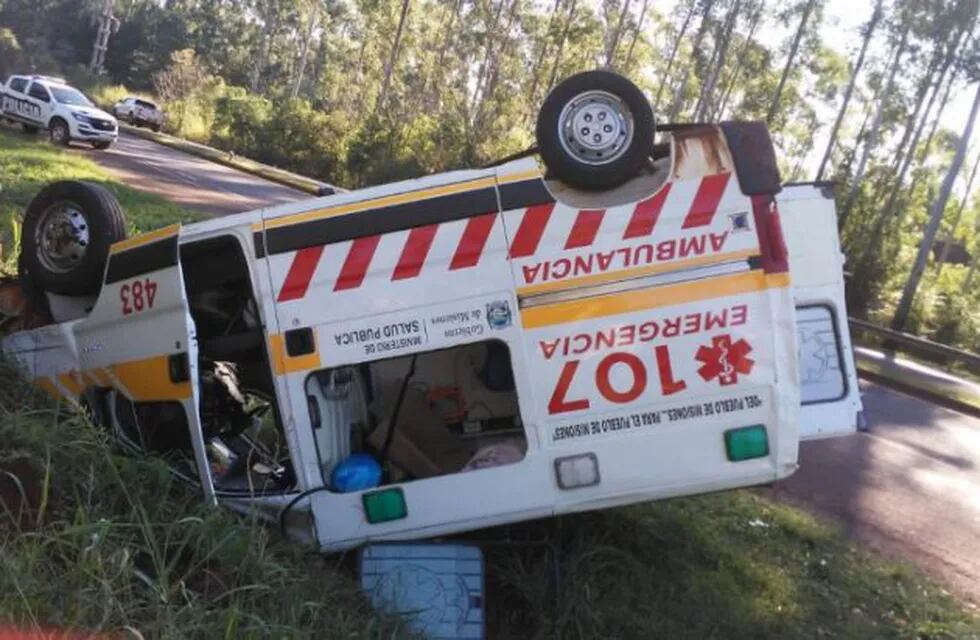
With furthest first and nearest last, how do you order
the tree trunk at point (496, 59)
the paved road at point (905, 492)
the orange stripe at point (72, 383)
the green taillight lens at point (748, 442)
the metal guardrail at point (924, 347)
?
the tree trunk at point (496, 59) < the metal guardrail at point (924, 347) < the paved road at point (905, 492) < the orange stripe at point (72, 383) < the green taillight lens at point (748, 442)

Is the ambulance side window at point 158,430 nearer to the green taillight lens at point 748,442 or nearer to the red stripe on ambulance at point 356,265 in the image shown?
the red stripe on ambulance at point 356,265

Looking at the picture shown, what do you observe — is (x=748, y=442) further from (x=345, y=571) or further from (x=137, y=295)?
(x=137, y=295)

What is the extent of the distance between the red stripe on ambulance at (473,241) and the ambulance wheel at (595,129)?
1.35ft

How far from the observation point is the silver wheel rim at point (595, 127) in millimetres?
4070

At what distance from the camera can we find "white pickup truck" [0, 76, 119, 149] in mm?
24250

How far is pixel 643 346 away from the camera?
3840mm

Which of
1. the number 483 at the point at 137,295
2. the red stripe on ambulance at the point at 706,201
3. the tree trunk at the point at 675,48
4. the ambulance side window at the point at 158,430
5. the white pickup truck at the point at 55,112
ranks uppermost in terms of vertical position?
the tree trunk at the point at 675,48

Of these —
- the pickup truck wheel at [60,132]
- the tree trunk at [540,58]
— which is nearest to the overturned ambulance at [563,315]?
the pickup truck wheel at [60,132]

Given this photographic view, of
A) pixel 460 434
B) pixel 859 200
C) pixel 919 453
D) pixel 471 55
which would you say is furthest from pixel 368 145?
pixel 460 434

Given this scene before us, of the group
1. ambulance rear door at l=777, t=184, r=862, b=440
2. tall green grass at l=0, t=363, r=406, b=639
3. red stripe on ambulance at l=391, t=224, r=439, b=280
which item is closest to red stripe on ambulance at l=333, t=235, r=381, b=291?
red stripe on ambulance at l=391, t=224, r=439, b=280

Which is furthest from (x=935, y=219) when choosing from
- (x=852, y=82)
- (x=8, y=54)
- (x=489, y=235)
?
(x=8, y=54)

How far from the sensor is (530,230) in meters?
3.90

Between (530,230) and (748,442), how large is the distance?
1229mm

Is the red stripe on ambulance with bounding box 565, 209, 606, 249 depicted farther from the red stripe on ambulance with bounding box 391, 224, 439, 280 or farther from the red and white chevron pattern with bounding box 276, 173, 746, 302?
the red stripe on ambulance with bounding box 391, 224, 439, 280
